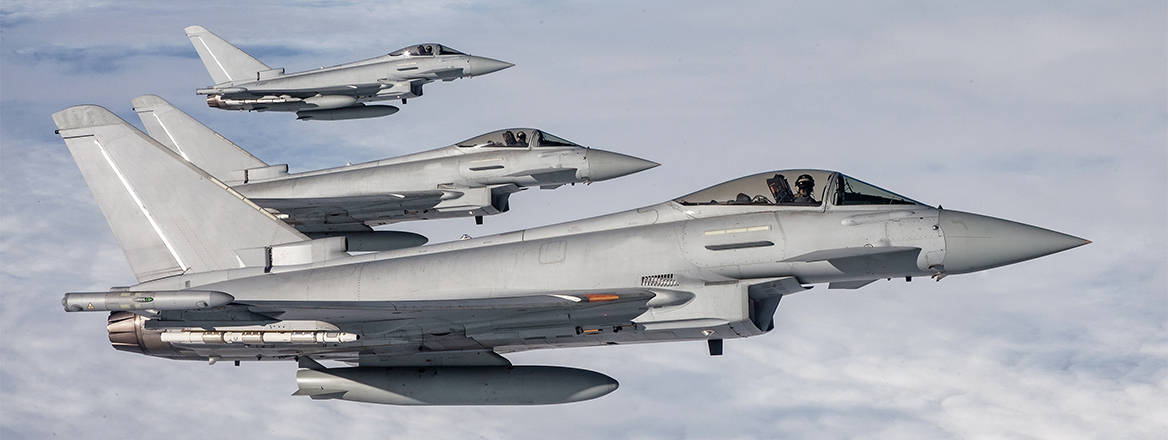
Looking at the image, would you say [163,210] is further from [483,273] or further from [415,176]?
[415,176]

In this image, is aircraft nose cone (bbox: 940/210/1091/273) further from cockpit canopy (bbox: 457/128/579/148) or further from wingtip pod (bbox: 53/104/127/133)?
cockpit canopy (bbox: 457/128/579/148)

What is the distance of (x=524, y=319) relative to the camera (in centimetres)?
1778

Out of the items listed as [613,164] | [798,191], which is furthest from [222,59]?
[798,191]

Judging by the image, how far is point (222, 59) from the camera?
45312mm

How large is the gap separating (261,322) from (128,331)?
2782mm

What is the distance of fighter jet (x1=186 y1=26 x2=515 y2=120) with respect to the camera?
4125cm

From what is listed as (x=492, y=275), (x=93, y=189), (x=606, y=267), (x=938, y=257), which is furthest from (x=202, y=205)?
(x=938, y=257)

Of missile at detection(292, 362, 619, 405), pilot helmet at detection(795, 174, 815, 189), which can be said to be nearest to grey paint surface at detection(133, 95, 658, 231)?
missile at detection(292, 362, 619, 405)

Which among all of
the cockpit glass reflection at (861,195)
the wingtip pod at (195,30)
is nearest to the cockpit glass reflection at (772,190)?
the cockpit glass reflection at (861,195)

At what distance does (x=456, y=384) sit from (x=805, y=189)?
22.3 ft

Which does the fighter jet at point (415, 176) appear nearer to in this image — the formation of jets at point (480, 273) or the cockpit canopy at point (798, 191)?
the formation of jets at point (480, 273)

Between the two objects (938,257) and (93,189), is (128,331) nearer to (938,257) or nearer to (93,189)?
(93,189)

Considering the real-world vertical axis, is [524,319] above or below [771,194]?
below

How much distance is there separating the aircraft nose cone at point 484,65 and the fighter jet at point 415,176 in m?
11.5
